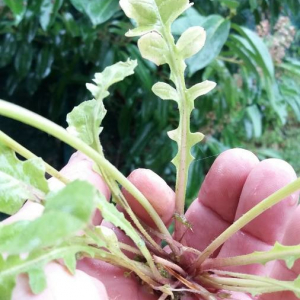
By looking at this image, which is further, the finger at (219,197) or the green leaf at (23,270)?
the finger at (219,197)

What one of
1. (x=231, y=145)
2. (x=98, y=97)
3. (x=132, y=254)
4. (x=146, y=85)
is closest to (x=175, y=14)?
(x=98, y=97)

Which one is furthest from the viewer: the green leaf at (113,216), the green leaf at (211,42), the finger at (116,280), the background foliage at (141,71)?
the background foliage at (141,71)

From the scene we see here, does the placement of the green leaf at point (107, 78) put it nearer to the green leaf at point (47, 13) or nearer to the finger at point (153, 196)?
the finger at point (153, 196)

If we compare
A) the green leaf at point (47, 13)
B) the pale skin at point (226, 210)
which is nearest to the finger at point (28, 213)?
the pale skin at point (226, 210)

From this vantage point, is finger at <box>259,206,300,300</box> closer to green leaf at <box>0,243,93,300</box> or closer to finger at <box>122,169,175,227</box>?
finger at <box>122,169,175,227</box>

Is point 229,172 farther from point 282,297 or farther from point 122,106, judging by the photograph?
point 122,106

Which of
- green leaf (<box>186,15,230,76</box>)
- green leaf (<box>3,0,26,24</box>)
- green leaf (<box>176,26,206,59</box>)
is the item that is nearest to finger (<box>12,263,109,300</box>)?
green leaf (<box>176,26,206,59</box>)
